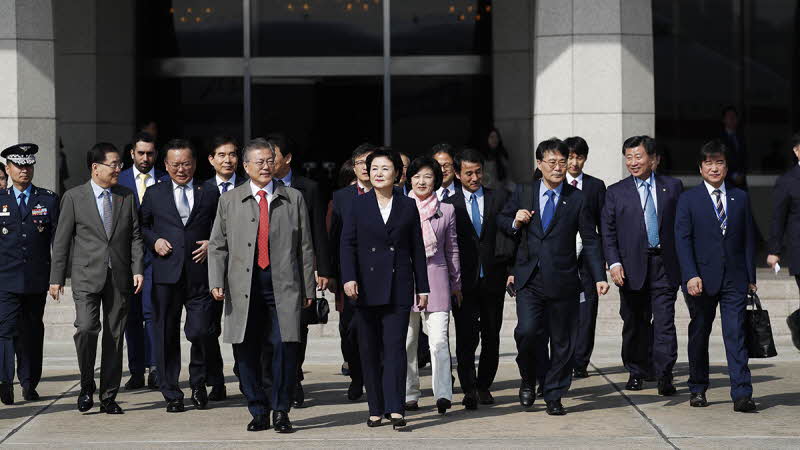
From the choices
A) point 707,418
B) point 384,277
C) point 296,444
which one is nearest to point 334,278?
point 384,277

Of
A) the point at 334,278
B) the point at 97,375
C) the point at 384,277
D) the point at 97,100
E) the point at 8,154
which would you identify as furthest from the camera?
the point at 97,100

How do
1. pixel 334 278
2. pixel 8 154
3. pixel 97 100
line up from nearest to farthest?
pixel 334 278 < pixel 8 154 < pixel 97 100

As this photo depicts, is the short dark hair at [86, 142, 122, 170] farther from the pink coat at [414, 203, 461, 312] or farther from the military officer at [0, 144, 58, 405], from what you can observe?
the pink coat at [414, 203, 461, 312]

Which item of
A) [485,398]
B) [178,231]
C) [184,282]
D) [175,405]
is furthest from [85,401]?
[485,398]

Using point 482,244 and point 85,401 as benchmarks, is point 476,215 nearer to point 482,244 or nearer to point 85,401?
point 482,244

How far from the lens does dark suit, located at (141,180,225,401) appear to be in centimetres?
1003

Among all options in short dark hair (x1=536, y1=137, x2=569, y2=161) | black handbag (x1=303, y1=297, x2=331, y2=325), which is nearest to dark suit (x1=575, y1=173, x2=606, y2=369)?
short dark hair (x1=536, y1=137, x2=569, y2=161)

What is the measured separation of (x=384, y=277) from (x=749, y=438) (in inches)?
99.0

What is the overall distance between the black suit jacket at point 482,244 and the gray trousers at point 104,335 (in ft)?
8.06

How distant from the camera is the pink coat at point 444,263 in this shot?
9.56m

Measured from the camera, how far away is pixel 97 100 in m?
18.5

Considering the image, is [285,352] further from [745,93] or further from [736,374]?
[745,93]

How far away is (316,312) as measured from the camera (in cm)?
937

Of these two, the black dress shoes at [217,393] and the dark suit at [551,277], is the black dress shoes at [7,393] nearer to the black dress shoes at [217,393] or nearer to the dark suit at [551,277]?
the black dress shoes at [217,393]
